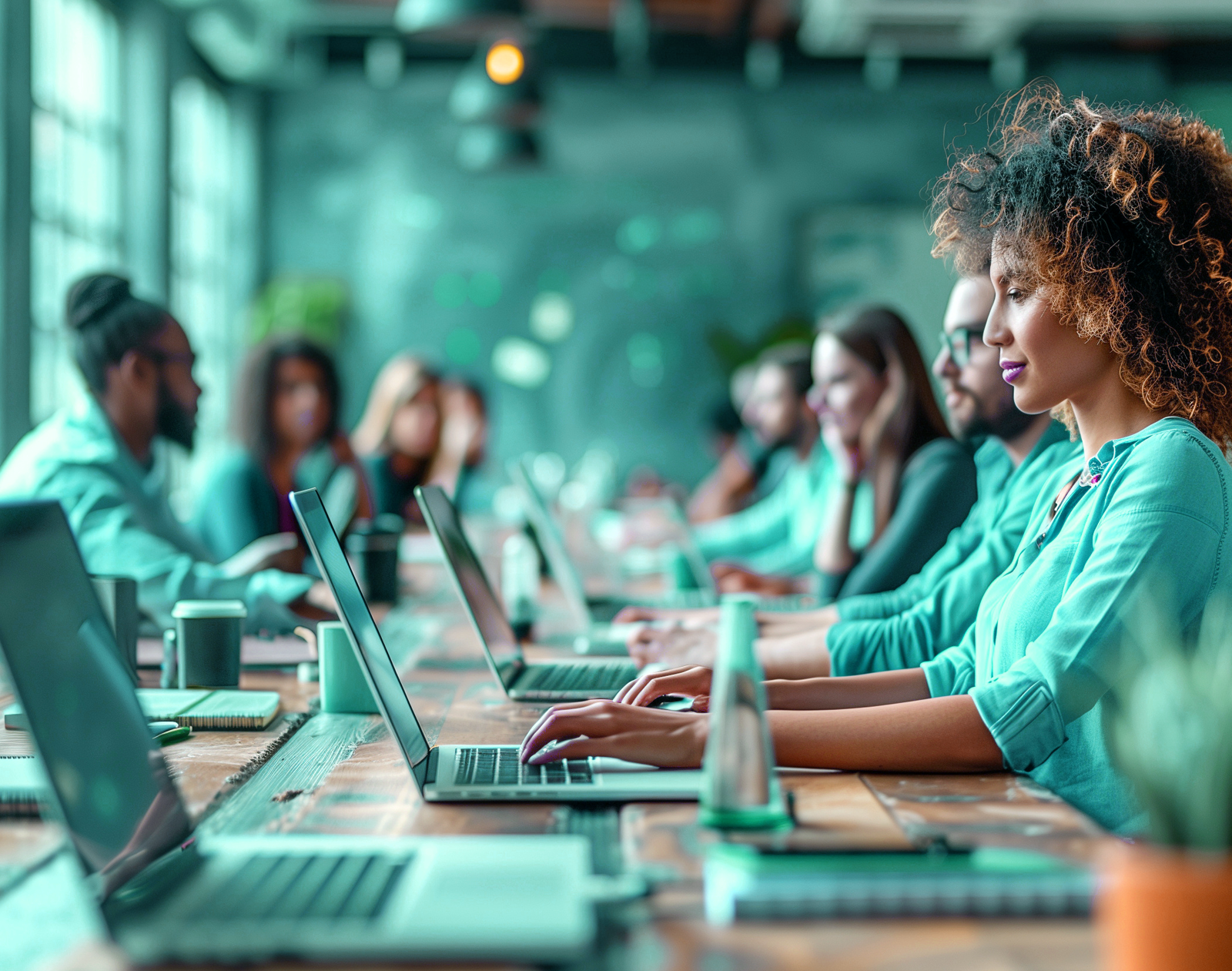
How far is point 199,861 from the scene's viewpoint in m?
0.92

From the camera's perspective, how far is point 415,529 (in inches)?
188

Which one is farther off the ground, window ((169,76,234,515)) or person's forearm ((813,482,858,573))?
window ((169,76,234,515))

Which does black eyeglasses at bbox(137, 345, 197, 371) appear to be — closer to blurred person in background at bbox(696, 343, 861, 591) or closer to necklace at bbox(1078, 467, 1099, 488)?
necklace at bbox(1078, 467, 1099, 488)

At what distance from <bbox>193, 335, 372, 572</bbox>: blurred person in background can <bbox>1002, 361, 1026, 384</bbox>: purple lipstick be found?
2.29 metres

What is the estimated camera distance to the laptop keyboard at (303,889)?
2.55 ft

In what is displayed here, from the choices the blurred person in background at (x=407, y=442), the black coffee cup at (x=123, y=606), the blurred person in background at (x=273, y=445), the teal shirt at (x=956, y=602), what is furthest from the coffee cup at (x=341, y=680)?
the blurred person in background at (x=407, y=442)

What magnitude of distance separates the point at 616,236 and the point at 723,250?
75 centimetres

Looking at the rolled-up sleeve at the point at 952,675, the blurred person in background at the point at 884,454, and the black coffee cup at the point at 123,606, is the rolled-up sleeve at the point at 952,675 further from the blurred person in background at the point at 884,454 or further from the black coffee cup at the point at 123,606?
the black coffee cup at the point at 123,606

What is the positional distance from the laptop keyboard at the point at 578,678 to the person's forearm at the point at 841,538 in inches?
46.7

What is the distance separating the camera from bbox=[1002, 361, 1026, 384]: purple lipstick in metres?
1.36

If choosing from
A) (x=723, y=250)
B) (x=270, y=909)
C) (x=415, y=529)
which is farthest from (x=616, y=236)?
(x=270, y=909)

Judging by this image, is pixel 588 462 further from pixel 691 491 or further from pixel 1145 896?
pixel 1145 896

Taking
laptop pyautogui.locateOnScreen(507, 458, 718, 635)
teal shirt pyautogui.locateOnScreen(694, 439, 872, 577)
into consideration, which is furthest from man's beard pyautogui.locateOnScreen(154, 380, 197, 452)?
teal shirt pyautogui.locateOnScreen(694, 439, 872, 577)

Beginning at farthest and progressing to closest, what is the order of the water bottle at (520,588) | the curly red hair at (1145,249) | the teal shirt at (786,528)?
1. the teal shirt at (786,528)
2. the water bottle at (520,588)
3. the curly red hair at (1145,249)
